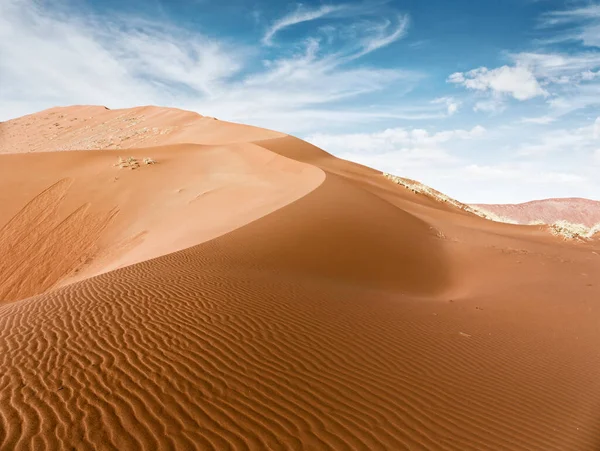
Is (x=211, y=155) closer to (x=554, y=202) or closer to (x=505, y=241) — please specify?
(x=505, y=241)

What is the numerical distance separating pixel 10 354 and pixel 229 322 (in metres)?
2.81

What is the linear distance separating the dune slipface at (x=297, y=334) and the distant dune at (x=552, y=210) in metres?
90.9

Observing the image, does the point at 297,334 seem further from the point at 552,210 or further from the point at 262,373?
the point at 552,210

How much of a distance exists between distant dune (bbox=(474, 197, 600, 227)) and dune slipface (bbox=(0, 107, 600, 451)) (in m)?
90.9

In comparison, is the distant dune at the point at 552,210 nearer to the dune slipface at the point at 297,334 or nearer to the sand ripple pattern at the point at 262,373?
the dune slipface at the point at 297,334

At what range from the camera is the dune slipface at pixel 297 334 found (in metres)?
3.96

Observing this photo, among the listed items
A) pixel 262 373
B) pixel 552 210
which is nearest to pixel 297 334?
pixel 262 373

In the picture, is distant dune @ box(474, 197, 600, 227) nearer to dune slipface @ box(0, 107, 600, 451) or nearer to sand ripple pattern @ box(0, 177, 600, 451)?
dune slipface @ box(0, 107, 600, 451)

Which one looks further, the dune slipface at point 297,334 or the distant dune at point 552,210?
the distant dune at point 552,210

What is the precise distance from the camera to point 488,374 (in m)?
6.20

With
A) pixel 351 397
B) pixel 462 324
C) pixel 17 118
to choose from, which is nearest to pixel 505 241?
pixel 462 324

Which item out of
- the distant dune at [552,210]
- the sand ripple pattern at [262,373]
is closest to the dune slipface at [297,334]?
the sand ripple pattern at [262,373]

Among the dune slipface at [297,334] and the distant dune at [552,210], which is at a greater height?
the distant dune at [552,210]

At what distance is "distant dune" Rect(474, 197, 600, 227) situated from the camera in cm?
9500
